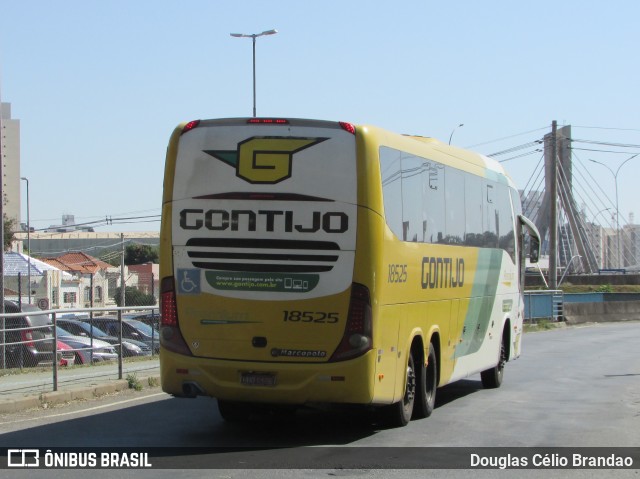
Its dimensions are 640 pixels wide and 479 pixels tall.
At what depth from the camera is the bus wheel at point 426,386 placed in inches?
493

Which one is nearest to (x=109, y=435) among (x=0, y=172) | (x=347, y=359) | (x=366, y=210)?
(x=347, y=359)

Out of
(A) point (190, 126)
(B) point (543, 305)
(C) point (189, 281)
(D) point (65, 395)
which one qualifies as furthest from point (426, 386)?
(B) point (543, 305)

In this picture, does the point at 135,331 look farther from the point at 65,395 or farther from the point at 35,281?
the point at 35,281

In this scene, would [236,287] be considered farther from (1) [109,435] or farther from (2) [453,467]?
(2) [453,467]

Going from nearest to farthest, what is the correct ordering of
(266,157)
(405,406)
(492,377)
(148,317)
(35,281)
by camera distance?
(266,157), (405,406), (492,377), (148,317), (35,281)

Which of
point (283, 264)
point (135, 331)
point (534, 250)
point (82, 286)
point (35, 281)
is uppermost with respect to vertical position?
point (534, 250)

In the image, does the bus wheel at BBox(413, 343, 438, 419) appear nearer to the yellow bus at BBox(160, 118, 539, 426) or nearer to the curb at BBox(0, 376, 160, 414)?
the yellow bus at BBox(160, 118, 539, 426)

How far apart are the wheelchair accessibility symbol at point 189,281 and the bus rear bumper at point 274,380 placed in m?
0.70

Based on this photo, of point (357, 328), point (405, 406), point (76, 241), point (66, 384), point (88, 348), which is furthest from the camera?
point (76, 241)

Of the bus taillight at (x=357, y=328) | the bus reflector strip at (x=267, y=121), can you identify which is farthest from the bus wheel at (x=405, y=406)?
the bus reflector strip at (x=267, y=121)

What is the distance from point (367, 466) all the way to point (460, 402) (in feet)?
18.9

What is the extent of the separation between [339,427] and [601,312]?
122 ft

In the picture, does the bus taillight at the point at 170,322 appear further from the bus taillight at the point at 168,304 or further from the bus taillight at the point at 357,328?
the bus taillight at the point at 357,328

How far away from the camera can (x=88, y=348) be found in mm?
17719
